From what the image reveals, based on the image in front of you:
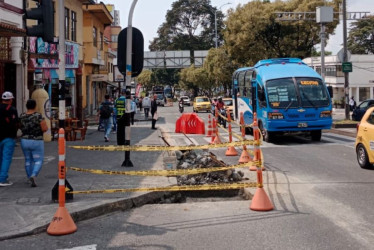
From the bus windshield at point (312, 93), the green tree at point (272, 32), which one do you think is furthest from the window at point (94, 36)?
the bus windshield at point (312, 93)

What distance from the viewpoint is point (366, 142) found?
11.5 metres

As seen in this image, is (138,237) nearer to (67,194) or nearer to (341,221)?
(67,194)

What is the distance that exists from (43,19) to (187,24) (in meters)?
83.0

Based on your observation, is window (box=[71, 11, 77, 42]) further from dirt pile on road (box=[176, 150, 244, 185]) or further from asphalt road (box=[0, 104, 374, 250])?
asphalt road (box=[0, 104, 374, 250])

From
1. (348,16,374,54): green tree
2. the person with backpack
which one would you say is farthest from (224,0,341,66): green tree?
(348,16,374,54): green tree

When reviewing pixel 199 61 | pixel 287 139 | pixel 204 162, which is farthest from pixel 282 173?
pixel 199 61

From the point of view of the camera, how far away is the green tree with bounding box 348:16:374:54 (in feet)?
253

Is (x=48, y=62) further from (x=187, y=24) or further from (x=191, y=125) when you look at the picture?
(x=187, y=24)

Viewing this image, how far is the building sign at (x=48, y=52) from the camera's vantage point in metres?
19.3

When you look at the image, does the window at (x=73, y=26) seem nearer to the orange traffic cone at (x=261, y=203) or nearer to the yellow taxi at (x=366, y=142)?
the yellow taxi at (x=366, y=142)

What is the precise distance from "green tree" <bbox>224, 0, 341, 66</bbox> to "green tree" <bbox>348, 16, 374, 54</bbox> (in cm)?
4236

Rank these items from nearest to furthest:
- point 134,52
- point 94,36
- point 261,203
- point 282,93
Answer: point 261,203, point 134,52, point 282,93, point 94,36

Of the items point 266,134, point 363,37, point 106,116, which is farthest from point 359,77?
point 106,116

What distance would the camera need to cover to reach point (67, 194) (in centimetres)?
811
